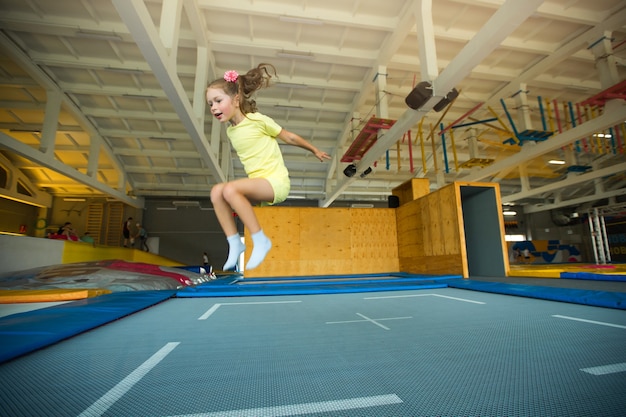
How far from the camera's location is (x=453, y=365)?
3.86 ft

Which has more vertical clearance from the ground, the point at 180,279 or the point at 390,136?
the point at 390,136

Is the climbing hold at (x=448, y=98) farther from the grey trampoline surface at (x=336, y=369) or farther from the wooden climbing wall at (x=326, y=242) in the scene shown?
the grey trampoline surface at (x=336, y=369)

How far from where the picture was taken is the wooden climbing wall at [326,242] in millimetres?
7672

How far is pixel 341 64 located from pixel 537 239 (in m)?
18.2

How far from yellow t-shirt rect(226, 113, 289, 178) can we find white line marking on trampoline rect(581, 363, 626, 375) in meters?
1.44

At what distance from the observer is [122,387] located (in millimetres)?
1028

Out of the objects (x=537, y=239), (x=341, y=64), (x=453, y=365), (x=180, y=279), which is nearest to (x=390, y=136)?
(x=341, y=64)

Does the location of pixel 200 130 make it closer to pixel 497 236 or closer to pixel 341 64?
pixel 341 64

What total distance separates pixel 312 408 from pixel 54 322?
184cm

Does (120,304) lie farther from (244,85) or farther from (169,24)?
(169,24)

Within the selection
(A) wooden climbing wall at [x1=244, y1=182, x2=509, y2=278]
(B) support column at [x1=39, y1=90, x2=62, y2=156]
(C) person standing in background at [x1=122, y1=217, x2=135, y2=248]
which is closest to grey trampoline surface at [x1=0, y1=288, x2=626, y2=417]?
(A) wooden climbing wall at [x1=244, y1=182, x2=509, y2=278]

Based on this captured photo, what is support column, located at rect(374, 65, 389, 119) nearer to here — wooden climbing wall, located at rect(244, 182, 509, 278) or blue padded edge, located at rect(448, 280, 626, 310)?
wooden climbing wall, located at rect(244, 182, 509, 278)

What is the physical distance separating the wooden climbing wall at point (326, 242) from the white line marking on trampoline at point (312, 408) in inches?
267

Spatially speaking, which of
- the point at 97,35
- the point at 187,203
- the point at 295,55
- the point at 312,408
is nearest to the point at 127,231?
the point at 187,203
